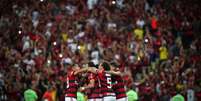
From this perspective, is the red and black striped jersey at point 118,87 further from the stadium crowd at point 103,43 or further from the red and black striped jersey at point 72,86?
the stadium crowd at point 103,43

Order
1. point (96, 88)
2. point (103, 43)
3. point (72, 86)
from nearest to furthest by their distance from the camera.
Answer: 1. point (72, 86)
2. point (96, 88)
3. point (103, 43)

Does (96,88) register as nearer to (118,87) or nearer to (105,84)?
(105,84)

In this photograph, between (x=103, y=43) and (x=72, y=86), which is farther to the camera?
(x=103, y=43)

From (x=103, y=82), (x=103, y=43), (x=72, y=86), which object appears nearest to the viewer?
(x=72, y=86)

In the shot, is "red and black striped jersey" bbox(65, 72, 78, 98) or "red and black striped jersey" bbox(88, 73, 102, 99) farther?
"red and black striped jersey" bbox(88, 73, 102, 99)

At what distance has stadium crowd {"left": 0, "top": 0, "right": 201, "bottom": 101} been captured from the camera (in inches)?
726

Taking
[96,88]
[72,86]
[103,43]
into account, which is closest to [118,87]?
[96,88]

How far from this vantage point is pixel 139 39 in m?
21.5

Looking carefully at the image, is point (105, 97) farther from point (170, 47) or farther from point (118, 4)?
point (118, 4)

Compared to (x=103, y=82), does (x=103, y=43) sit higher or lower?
higher

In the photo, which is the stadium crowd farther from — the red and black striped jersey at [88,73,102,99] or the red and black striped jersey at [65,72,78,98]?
the red and black striped jersey at [65,72,78,98]

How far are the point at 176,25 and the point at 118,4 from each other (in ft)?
8.56

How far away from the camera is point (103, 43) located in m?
21.4

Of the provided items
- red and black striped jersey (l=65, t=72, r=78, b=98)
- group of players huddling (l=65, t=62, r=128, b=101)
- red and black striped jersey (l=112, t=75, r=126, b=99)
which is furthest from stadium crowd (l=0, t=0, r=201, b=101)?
red and black striped jersey (l=65, t=72, r=78, b=98)
